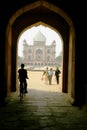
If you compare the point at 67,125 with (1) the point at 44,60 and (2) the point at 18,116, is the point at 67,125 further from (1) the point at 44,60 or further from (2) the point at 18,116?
(1) the point at 44,60

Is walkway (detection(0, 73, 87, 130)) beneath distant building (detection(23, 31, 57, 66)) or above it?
beneath

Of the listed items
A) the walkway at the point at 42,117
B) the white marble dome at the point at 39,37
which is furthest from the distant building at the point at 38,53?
the walkway at the point at 42,117

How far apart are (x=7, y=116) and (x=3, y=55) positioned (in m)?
2.59

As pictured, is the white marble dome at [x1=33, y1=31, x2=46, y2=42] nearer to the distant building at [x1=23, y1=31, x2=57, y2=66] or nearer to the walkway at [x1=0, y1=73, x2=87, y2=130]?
the distant building at [x1=23, y1=31, x2=57, y2=66]

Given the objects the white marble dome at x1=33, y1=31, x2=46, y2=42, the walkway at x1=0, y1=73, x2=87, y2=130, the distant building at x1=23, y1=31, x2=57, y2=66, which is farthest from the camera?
the distant building at x1=23, y1=31, x2=57, y2=66

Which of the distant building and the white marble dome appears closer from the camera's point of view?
the white marble dome

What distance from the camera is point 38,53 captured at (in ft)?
286

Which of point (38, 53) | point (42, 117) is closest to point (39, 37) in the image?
point (38, 53)

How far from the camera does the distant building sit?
284 feet

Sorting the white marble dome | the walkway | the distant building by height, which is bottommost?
the walkway

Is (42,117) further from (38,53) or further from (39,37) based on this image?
(39,37)

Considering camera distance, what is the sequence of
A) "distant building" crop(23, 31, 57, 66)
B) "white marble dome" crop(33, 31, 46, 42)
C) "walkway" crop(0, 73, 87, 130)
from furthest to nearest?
"distant building" crop(23, 31, 57, 66), "white marble dome" crop(33, 31, 46, 42), "walkway" crop(0, 73, 87, 130)

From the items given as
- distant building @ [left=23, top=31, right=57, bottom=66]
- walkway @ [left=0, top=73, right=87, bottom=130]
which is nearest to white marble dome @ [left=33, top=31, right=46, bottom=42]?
distant building @ [left=23, top=31, right=57, bottom=66]

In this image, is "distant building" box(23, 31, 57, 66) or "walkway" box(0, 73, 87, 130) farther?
"distant building" box(23, 31, 57, 66)
